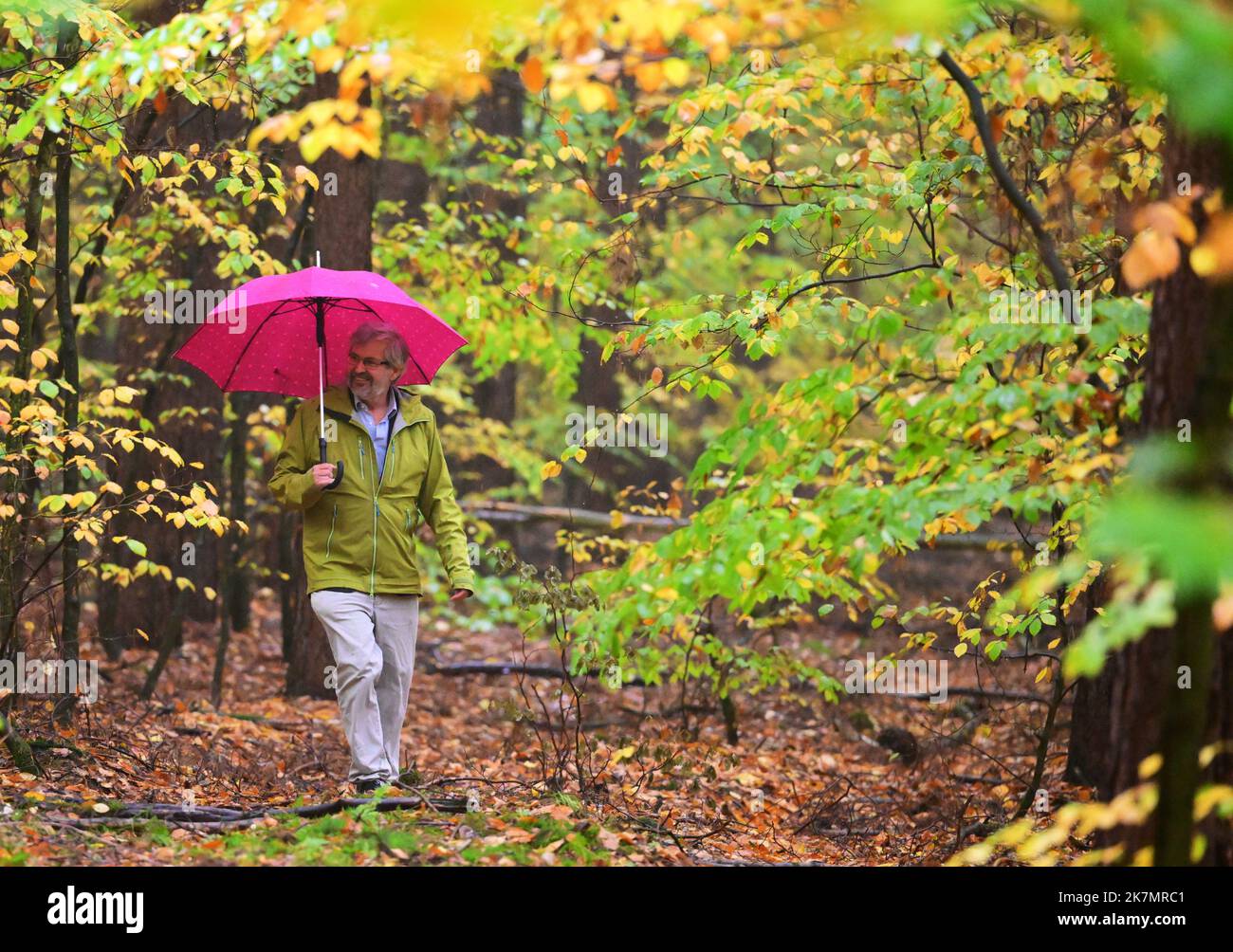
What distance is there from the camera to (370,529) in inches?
246

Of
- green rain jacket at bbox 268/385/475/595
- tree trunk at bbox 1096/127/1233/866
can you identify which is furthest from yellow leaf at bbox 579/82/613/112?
green rain jacket at bbox 268/385/475/595

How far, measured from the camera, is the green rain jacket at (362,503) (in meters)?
6.18

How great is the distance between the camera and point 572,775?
727 centimetres

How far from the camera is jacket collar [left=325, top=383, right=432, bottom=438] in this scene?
250 inches

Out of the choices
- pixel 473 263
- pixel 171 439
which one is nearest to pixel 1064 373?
pixel 473 263

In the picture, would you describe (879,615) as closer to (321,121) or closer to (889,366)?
(889,366)

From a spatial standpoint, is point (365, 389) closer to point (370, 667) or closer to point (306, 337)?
point (306, 337)

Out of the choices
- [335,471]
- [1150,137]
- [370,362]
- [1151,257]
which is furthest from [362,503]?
[1151,257]

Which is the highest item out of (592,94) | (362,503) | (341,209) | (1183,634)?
(341,209)

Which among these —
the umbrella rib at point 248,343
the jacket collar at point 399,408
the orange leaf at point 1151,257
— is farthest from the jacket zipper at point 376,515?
the orange leaf at point 1151,257

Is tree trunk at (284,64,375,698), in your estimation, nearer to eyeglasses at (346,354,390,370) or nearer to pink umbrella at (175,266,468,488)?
pink umbrella at (175,266,468,488)

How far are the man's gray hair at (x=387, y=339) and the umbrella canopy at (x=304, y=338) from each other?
0.42 feet

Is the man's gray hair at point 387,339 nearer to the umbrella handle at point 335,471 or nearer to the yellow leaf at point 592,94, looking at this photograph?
the umbrella handle at point 335,471

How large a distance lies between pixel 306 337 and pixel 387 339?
1.81 feet
